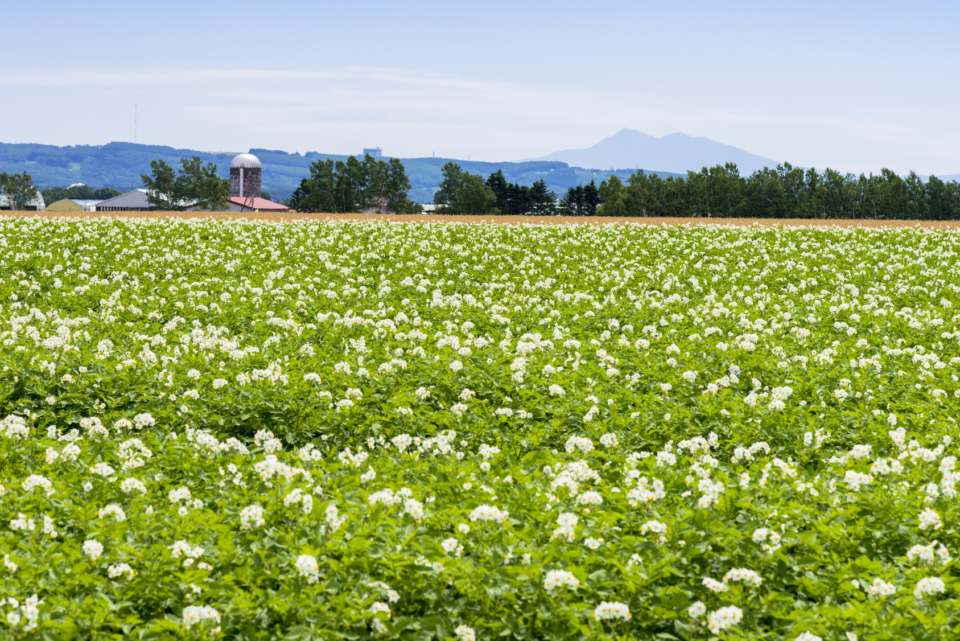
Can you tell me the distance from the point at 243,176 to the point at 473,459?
16535 centimetres

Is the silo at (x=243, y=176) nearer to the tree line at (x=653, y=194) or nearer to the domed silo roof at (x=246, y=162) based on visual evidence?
the domed silo roof at (x=246, y=162)

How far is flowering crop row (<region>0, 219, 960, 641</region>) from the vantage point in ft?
16.3

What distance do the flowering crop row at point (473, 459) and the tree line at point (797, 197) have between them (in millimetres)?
109028

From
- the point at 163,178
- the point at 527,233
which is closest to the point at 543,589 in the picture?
the point at 527,233

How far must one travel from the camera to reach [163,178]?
143750mm

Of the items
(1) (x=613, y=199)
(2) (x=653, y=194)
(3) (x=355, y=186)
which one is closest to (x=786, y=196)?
(2) (x=653, y=194)

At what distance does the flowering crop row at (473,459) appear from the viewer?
196 inches

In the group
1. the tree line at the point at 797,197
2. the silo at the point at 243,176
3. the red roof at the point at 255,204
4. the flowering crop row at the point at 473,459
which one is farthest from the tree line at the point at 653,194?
the flowering crop row at the point at 473,459

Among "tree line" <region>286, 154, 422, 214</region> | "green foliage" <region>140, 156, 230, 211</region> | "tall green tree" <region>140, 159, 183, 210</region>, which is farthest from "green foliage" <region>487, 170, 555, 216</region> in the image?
"tall green tree" <region>140, 159, 183, 210</region>

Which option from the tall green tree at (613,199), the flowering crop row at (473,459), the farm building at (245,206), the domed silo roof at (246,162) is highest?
the domed silo roof at (246,162)

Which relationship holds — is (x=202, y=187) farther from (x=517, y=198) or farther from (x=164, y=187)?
(x=517, y=198)

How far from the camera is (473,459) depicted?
794 cm

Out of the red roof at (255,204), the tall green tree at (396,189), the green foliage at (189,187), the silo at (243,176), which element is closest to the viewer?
the green foliage at (189,187)

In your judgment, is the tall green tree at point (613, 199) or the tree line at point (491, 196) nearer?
the tall green tree at point (613, 199)
